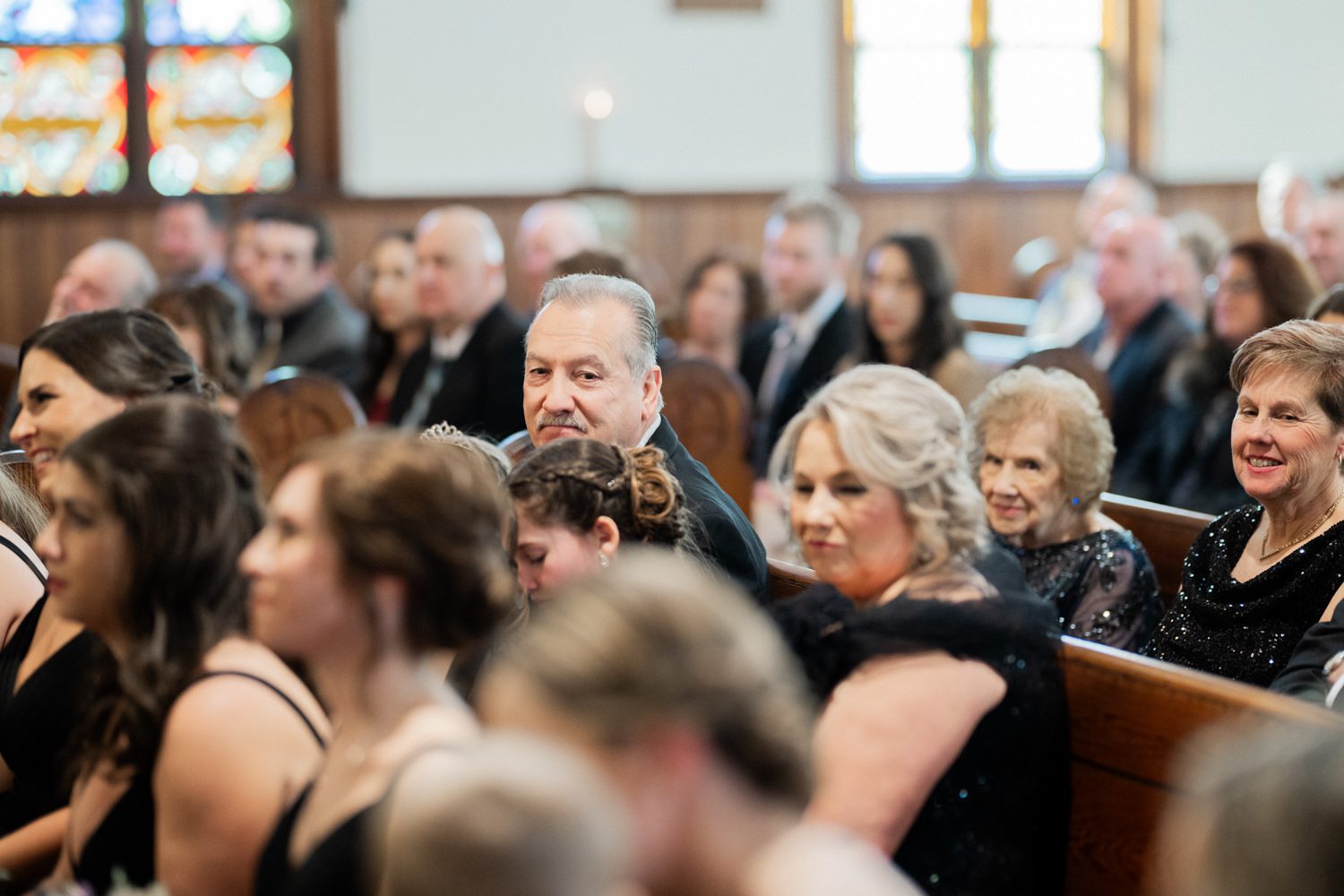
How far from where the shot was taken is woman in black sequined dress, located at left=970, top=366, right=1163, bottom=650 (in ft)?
10.9

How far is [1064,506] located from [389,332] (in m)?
3.97

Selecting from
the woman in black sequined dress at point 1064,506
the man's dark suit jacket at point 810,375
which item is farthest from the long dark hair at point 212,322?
the woman in black sequined dress at point 1064,506

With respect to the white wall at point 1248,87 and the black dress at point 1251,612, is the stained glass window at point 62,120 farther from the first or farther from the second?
the black dress at point 1251,612

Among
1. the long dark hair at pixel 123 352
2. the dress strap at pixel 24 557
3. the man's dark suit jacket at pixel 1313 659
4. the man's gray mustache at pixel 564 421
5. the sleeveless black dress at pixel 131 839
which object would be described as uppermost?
the long dark hair at pixel 123 352

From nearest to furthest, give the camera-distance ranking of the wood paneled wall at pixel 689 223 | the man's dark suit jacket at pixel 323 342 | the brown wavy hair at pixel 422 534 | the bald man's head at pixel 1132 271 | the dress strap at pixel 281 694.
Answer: the brown wavy hair at pixel 422 534 → the dress strap at pixel 281 694 → the bald man's head at pixel 1132 271 → the man's dark suit jacket at pixel 323 342 → the wood paneled wall at pixel 689 223

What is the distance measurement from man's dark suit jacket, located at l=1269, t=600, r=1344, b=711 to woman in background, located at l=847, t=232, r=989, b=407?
8.71ft

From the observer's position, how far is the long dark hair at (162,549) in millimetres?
2057

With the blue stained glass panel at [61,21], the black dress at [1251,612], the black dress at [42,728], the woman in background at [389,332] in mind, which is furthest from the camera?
the blue stained glass panel at [61,21]

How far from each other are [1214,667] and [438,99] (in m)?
8.39

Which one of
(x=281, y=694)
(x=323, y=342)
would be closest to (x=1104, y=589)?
(x=281, y=694)

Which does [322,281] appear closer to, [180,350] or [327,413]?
[327,413]

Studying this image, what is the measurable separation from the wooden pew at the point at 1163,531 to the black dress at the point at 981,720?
1.67m

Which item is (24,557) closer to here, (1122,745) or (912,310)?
(1122,745)

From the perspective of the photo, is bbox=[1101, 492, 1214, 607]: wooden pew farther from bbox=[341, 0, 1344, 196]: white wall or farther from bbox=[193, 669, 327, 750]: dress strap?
bbox=[341, 0, 1344, 196]: white wall
